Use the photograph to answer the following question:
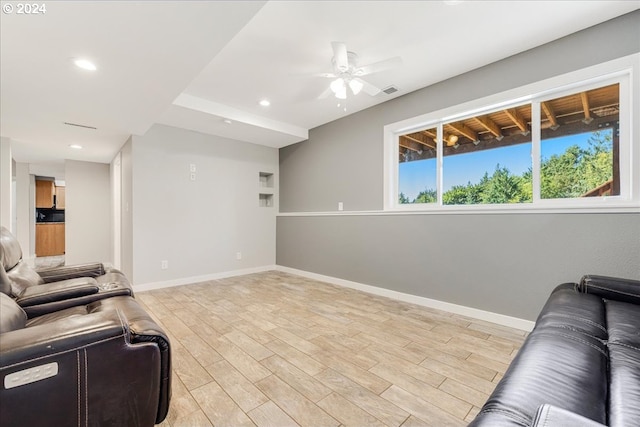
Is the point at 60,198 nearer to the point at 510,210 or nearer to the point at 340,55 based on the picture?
the point at 340,55

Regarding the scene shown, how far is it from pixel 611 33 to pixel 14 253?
486cm

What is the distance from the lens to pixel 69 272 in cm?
222

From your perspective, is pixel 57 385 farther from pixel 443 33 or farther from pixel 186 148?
pixel 186 148

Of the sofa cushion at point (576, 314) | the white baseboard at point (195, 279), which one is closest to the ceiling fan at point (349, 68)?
the sofa cushion at point (576, 314)

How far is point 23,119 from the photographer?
3096 mm

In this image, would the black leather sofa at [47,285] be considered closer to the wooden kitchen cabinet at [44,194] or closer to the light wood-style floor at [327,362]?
the light wood-style floor at [327,362]

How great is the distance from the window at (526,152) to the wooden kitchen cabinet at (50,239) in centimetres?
896

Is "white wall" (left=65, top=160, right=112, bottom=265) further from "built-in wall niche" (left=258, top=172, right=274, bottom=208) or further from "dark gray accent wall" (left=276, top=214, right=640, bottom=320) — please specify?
"dark gray accent wall" (left=276, top=214, right=640, bottom=320)

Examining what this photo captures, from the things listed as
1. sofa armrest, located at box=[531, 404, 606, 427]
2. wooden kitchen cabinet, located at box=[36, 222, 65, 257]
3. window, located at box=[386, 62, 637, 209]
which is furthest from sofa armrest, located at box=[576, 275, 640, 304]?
wooden kitchen cabinet, located at box=[36, 222, 65, 257]

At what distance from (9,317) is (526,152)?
3.68m

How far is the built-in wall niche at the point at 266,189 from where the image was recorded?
5.14 m

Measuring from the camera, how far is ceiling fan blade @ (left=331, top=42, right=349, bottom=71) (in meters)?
2.11

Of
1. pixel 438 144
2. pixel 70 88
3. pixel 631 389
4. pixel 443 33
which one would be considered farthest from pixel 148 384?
pixel 438 144

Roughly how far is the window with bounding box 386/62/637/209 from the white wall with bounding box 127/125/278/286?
8.35ft
